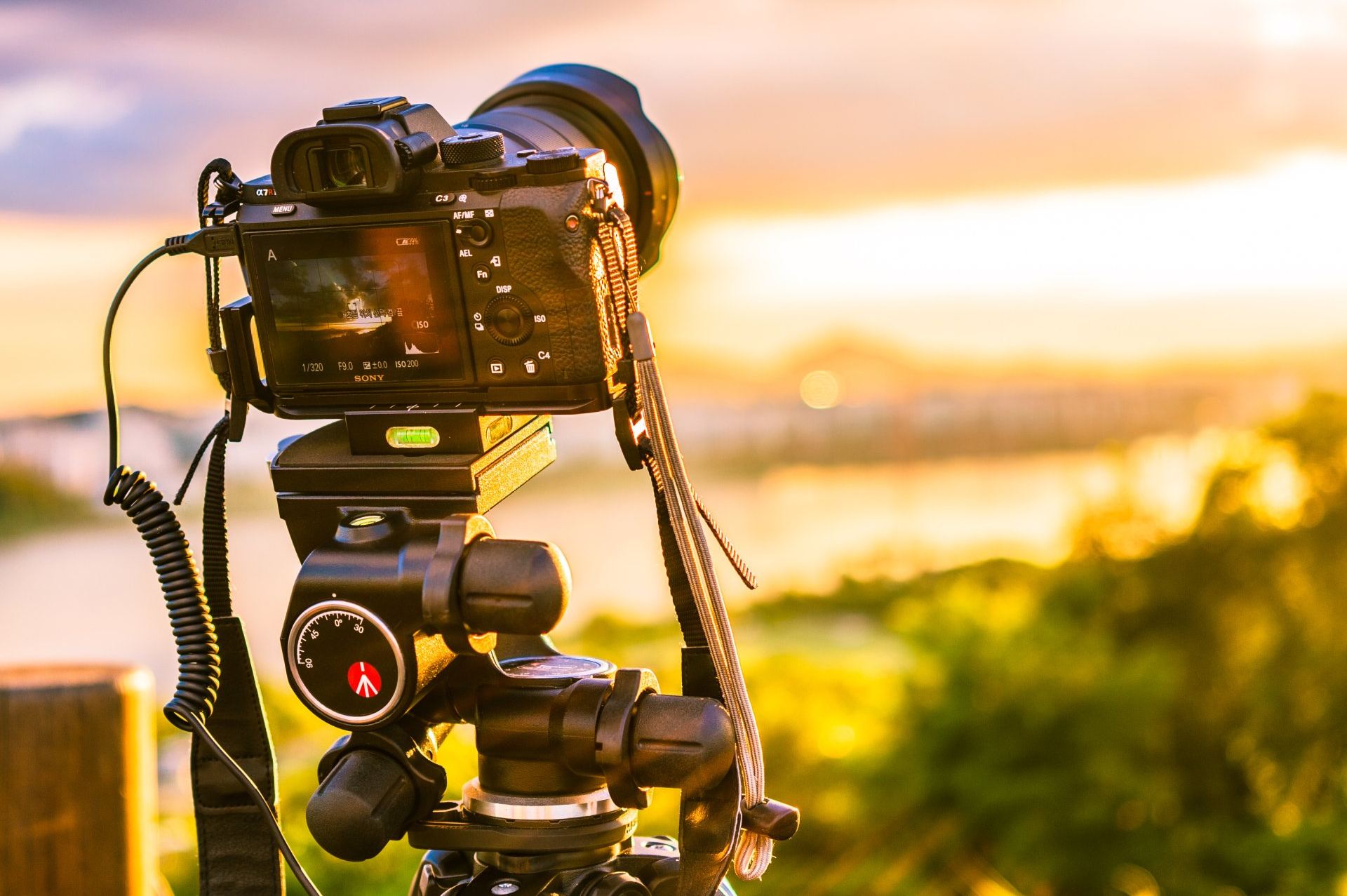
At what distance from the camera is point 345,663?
0.76 meters

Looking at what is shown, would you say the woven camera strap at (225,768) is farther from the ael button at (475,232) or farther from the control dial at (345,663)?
the ael button at (475,232)

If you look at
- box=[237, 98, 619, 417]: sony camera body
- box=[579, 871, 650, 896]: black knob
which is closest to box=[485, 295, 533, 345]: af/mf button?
box=[237, 98, 619, 417]: sony camera body

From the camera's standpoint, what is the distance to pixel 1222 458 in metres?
3.54

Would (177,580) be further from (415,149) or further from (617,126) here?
(617,126)

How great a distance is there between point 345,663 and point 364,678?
0.05 feet

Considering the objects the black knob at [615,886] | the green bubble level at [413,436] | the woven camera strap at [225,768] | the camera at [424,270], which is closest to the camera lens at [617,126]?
the camera at [424,270]

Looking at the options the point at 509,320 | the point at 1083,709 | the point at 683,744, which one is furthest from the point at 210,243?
the point at 1083,709

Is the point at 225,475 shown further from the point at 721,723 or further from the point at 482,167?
the point at 721,723

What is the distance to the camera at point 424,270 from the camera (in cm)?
78

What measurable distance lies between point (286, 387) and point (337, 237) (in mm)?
121

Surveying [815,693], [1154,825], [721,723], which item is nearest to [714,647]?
[721,723]

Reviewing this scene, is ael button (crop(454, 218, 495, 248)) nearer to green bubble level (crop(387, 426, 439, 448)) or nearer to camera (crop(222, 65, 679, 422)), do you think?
camera (crop(222, 65, 679, 422))

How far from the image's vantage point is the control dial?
2.47 ft

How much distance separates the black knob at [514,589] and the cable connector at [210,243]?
293 mm
